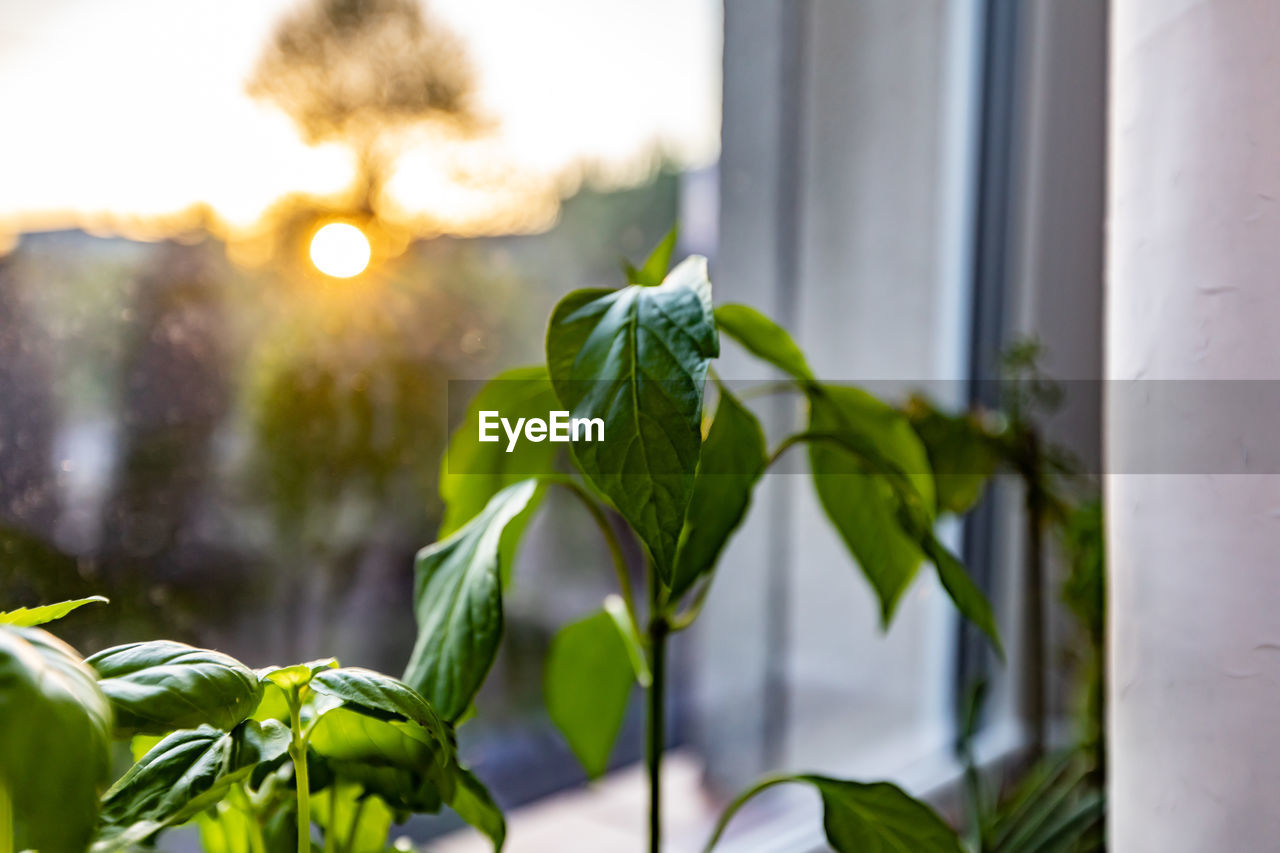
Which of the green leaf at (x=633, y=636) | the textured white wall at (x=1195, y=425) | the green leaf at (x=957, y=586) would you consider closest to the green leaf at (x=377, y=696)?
the green leaf at (x=633, y=636)

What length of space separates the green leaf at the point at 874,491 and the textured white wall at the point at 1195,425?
13 centimetres

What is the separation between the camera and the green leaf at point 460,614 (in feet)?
1.40

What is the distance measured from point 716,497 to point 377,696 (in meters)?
0.21

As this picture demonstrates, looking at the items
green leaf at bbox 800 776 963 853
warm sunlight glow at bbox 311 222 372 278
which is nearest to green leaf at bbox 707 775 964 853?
green leaf at bbox 800 776 963 853

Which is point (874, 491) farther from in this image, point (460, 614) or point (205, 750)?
point (205, 750)

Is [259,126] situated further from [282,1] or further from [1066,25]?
[1066,25]

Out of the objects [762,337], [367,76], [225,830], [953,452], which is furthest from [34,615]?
[953,452]

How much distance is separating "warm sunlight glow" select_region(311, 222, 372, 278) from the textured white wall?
0.55 metres

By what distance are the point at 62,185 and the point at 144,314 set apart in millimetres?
91

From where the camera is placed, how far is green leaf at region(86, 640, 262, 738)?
0.30m

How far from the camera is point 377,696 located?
35cm

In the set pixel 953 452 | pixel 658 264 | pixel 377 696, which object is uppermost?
pixel 658 264

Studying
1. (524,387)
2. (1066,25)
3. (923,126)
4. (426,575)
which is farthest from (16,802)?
(1066,25)

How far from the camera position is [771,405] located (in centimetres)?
104
